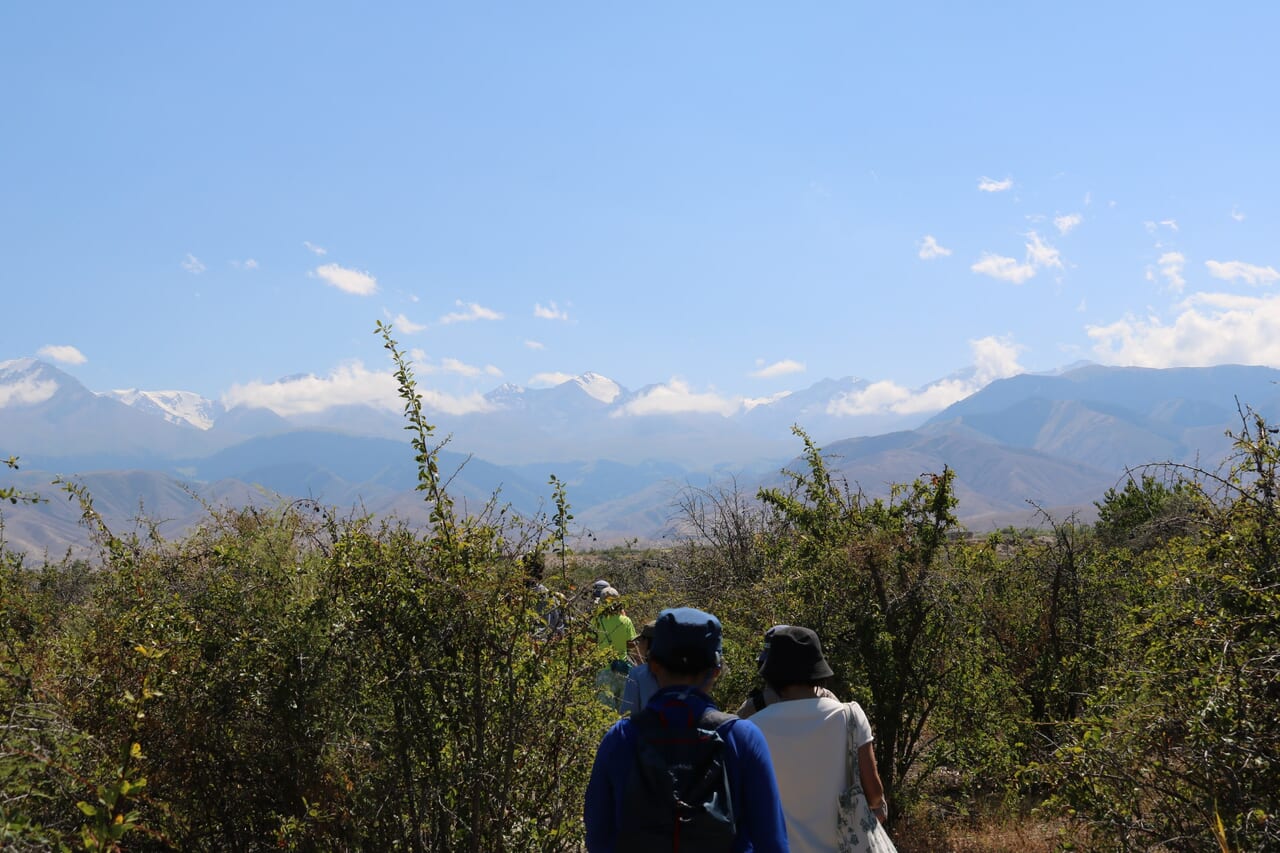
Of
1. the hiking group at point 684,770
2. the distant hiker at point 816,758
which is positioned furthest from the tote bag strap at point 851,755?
the hiking group at point 684,770

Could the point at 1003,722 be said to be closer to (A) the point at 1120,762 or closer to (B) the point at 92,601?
(A) the point at 1120,762

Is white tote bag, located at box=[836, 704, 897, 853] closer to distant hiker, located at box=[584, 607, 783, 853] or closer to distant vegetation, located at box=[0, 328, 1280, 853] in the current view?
distant vegetation, located at box=[0, 328, 1280, 853]

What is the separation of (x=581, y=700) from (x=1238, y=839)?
10.00 ft

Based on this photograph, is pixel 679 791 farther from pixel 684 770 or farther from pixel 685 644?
pixel 685 644

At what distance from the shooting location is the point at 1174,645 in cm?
385

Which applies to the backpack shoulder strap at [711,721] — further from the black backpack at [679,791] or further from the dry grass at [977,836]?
the dry grass at [977,836]

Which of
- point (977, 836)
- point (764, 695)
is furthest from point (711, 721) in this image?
point (977, 836)

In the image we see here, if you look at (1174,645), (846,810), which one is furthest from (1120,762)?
Answer: (846,810)

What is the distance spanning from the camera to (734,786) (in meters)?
2.45

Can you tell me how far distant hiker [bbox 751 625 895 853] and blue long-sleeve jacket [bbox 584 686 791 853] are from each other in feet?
3.48

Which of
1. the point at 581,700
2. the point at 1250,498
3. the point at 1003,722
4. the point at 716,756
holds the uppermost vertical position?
the point at 1250,498

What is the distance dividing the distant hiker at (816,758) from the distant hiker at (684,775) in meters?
1.03

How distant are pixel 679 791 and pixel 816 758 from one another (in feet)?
4.56

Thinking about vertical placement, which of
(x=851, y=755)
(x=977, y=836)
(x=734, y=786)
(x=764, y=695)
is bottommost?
(x=977, y=836)
